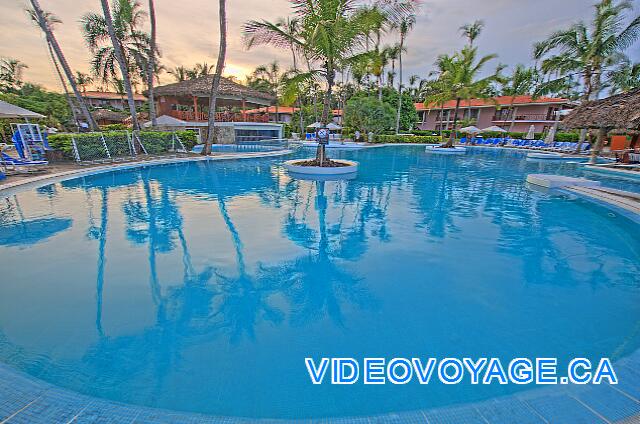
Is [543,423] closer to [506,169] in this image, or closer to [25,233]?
[25,233]

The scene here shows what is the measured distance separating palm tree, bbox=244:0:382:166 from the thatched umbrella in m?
10.7

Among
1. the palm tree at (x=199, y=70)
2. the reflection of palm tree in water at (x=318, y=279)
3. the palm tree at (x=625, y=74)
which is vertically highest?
the palm tree at (x=199, y=70)

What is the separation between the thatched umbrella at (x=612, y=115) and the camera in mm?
12016

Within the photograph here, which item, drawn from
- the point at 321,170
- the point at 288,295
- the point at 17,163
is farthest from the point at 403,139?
the point at 288,295

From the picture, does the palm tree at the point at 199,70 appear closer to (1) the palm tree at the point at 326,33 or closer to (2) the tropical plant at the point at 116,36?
(2) the tropical plant at the point at 116,36

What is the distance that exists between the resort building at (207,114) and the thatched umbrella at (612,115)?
23.9m

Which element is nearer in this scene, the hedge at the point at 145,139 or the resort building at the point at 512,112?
the hedge at the point at 145,139

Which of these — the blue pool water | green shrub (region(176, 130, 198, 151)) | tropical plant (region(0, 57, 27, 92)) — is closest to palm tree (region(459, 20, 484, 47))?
green shrub (region(176, 130, 198, 151))

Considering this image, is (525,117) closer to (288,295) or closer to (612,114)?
(612,114)

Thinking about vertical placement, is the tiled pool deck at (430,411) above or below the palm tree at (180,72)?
below

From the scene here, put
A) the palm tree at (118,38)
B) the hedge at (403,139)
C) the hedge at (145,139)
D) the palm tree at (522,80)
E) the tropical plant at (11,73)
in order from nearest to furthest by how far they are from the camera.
A: the hedge at (145,139)
the palm tree at (118,38)
the hedge at (403,139)
the tropical plant at (11,73)
the palm tree at (522,80)

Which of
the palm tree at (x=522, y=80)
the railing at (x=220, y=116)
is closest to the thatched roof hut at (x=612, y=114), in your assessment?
the railing at (x=220, y=116)

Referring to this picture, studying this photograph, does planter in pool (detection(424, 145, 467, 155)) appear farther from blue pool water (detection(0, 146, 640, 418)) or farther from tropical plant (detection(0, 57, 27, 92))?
tropical plant (detection(0, 57, 27, 92))

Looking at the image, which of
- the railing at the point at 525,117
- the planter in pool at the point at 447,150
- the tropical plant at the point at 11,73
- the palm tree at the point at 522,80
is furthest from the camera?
the palm tree at the point at 522,80
